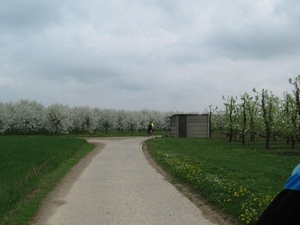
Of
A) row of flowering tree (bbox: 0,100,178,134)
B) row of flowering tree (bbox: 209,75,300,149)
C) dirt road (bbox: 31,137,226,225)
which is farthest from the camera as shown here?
row of flowering tree (bbox: 0,100,178,134)

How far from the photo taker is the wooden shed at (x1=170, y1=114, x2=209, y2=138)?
4109 cm

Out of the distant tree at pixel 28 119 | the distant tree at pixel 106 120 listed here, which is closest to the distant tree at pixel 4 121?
the distant tree at pixel 28 119

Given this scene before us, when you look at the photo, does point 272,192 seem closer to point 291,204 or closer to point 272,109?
point 291,204

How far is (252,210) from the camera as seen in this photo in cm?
686

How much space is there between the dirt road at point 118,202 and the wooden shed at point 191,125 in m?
27.8

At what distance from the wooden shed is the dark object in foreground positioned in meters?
39.2

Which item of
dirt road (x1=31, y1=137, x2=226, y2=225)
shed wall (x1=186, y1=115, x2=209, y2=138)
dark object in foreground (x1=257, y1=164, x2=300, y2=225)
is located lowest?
dirt road (x1=31, y1=137, x2=226, y2=225)

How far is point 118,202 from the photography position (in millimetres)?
8688

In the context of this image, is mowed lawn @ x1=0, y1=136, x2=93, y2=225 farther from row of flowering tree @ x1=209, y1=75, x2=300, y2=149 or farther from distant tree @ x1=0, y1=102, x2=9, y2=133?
distant tree @ x1=0, y1=102, x2=9, y2=133

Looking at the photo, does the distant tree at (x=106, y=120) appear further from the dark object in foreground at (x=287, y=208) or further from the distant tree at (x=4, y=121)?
the dark object in foreground at (x=287, y=208)

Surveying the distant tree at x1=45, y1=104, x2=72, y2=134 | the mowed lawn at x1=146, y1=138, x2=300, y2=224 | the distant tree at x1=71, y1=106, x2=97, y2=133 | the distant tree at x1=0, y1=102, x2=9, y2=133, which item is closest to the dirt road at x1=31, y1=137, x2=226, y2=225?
the mowed lawn at x1=146, y1=138, x2=300, y2=224

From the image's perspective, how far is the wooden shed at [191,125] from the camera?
41.1m

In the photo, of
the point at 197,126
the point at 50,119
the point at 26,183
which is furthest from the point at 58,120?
the point at 26,183

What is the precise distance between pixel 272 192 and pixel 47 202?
5.67m
